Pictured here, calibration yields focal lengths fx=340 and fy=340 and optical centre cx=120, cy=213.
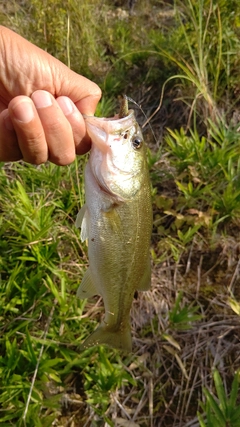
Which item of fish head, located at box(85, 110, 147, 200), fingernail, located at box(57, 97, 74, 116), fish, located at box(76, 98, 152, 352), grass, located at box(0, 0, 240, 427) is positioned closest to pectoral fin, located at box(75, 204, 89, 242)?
fish, located at box(76, 98, 152, 352)

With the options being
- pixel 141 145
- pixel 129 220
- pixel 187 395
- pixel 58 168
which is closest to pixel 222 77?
pixel 58 168

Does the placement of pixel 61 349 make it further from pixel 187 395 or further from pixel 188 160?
pixel 188 160

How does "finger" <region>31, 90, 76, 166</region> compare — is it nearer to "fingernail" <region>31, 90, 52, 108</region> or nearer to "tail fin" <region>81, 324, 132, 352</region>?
"fingernail" <region>31, 90, 52, 108</region>

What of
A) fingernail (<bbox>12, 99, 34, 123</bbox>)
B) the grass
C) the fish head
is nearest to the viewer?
fingernail (<bbox>12, 99, 34, 123</bbox>)

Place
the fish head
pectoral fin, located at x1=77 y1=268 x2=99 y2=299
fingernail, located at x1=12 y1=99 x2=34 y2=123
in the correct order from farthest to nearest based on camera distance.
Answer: pectoral fin, located at x1=77 y1=268 x2=99 y2=299 → the fish head → fingernail, located at x1=12 y1=99 x2=34 y2=123

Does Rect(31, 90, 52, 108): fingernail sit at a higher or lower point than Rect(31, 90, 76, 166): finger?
higher

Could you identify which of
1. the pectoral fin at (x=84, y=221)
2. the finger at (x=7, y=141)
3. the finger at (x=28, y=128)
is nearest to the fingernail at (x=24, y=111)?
the finger at (x=28, y=128)

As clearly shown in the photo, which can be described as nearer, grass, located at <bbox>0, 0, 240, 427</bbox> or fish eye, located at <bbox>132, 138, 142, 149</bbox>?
fish eye, located at <bbox>132, 138, 142, 149</bbox>
